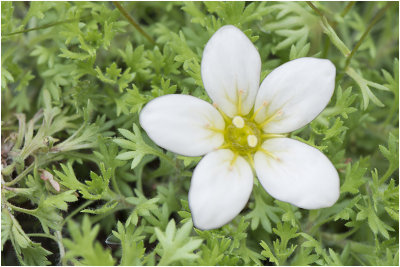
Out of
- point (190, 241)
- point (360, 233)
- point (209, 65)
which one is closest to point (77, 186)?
point (190, 241)

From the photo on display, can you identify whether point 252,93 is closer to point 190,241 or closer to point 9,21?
point 190,241

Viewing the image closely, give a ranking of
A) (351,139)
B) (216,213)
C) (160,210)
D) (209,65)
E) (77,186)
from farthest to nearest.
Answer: (351,139)
(160,210)
(77,186)
(209,65)
(216,213)

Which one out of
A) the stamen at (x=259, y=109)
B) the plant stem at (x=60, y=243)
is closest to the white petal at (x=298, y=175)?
the stamen at (x=259, y=109)

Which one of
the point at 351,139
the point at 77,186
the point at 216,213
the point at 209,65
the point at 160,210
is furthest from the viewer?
the point at 351,139

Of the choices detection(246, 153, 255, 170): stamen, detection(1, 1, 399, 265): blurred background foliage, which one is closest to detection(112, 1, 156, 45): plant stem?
detection(1, 1, 399, 265): blurred background foliage

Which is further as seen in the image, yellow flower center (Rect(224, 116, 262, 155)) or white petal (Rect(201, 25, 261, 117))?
yellow flower center (Rect(224, 116, 262, 155))

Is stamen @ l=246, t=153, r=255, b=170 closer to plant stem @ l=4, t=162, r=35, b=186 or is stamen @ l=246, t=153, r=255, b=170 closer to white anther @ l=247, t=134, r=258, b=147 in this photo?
white anther @ l=247, t=134, r=258, b=147

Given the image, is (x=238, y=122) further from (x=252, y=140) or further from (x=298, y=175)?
(x=298, y=175)
